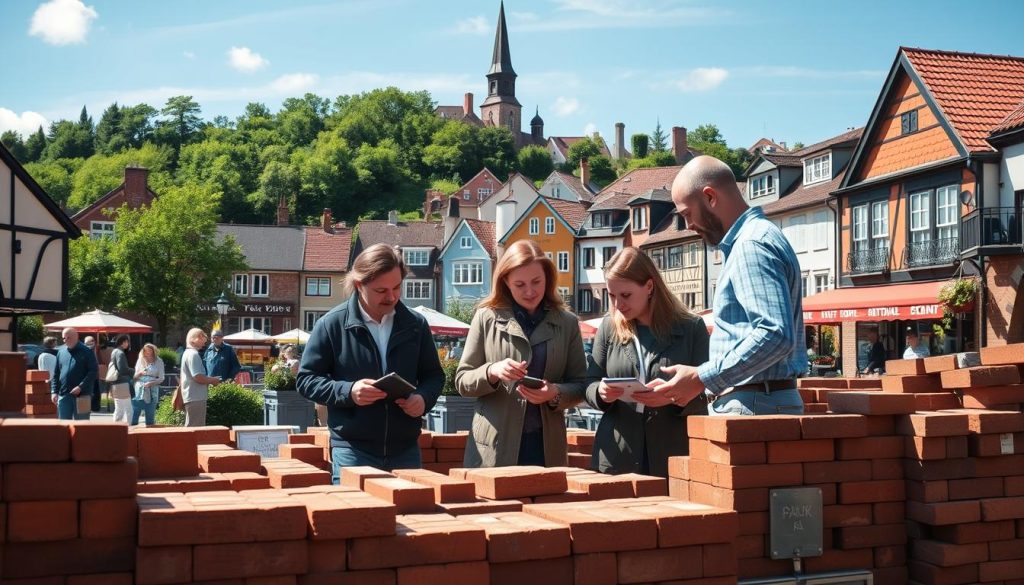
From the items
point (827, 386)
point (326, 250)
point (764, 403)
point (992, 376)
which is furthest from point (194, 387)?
point (326, 250)

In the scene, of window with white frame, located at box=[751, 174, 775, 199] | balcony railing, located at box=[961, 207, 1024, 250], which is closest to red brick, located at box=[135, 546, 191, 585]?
balcony railing, located at box=[961, 207, 1024, 250]

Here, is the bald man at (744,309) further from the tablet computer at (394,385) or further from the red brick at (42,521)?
the red brick at (42,521)

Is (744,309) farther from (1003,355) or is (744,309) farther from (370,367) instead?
(370,367)

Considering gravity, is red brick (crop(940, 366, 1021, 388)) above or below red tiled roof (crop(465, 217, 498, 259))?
below

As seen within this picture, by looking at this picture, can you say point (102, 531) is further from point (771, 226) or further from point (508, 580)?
point (771, 226)

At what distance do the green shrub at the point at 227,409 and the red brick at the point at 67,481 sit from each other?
42.7 feet

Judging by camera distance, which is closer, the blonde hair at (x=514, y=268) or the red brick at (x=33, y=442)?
the red brick at (x=33, y=442)

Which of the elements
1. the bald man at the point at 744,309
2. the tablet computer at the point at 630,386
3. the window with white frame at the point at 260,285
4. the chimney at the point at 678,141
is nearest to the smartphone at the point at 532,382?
the tablet computer at the point at 630,386

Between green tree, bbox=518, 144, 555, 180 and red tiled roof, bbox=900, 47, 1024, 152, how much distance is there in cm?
9743

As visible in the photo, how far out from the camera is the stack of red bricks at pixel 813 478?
3.83 m

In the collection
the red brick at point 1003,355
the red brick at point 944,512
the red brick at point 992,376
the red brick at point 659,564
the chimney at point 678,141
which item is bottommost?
the red brick at point 659,564

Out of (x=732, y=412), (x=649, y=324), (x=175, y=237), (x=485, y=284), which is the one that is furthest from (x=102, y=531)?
(x=485, y=284)

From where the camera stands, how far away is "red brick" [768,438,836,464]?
3.87 meters

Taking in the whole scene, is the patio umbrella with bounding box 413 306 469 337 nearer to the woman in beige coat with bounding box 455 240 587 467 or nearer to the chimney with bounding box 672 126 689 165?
the woman in beige coat with bounding box 455 240 587 467
